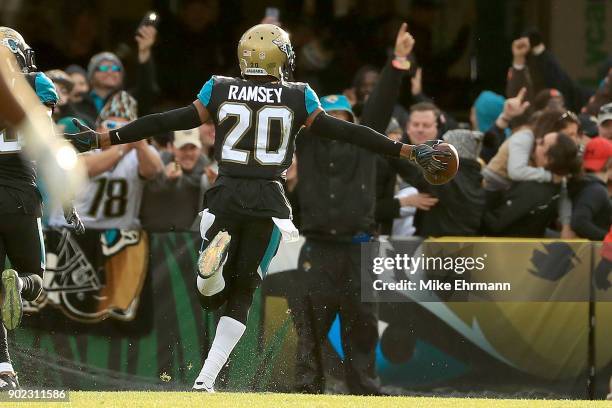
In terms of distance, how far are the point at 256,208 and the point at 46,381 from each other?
283 cm

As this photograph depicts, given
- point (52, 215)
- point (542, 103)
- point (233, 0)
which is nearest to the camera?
point (52, 215)

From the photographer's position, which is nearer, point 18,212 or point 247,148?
point 247,148

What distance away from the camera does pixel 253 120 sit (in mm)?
8539

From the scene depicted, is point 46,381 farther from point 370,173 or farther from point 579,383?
point 579,383

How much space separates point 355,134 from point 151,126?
121 centimetres

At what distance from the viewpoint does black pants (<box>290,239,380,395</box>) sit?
10305 millimetres

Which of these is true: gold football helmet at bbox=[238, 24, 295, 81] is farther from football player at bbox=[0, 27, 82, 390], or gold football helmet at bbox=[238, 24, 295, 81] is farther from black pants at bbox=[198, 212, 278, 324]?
football player at bbox=[0, 27, 82, 390]

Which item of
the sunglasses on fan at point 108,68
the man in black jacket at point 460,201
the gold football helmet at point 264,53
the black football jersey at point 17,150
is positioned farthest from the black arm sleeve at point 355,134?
the sunglasses on fan at point 108,68

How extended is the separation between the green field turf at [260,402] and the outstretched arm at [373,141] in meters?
1.41

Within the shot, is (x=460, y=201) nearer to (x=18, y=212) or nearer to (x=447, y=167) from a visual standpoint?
(x=447, y=167)

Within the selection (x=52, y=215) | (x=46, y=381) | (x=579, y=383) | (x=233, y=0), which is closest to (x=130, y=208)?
(x=52, y=215)

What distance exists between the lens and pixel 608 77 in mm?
13047

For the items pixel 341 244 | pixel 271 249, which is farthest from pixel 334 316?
pixel 271 249

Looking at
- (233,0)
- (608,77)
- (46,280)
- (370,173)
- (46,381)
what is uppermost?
(233,0)
